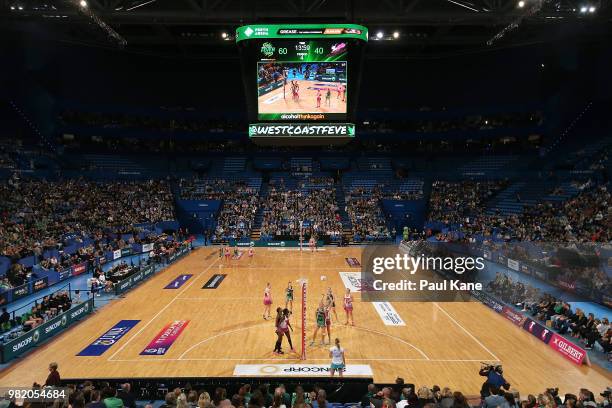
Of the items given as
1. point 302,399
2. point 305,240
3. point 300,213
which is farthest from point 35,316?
point 300,213

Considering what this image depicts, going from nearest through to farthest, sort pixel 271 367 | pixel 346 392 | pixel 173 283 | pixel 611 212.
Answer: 1. pixel 346 392
2. pixel 271 367
3. pixel 173 283
4. pixel 611 212

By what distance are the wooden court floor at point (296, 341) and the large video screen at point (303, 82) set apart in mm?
8687

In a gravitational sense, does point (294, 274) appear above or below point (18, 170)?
below

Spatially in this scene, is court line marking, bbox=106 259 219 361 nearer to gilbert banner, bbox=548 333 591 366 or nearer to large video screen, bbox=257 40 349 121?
large video screen, bbox=257 40 349 121

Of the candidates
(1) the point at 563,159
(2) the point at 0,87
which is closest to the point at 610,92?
(1) the point at 563,159

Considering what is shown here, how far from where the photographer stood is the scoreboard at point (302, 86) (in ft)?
46.2

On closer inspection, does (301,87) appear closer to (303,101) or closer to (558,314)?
(303,101)

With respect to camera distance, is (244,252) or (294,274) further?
(244,252)

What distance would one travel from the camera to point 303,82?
14.2 meters

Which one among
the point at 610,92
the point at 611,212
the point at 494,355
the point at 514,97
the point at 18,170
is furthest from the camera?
the point at 514,97

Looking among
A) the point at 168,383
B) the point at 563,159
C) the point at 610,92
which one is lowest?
the point at 168,383

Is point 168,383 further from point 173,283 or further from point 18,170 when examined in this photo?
point 18,170

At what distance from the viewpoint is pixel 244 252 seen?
39.3 meters

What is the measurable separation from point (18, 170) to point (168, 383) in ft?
113
